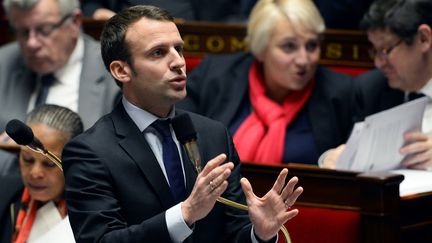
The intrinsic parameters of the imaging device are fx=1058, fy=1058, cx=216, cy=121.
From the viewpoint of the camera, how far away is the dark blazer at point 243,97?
9.21 feet

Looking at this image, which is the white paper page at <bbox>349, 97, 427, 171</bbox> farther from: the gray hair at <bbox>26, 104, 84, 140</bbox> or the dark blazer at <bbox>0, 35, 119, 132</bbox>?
the dark blazer at <bbox>0, 35, 119, 132</bbox>

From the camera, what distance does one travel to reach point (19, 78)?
312 cm

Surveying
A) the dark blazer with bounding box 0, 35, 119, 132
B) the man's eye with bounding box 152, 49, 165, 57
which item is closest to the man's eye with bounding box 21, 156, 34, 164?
the dark blazer with bounding box 0, 35, 119, 132

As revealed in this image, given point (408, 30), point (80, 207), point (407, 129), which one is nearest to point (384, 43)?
point (408, 30)

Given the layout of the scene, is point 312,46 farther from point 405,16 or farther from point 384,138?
point 384,138

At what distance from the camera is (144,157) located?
178 cm

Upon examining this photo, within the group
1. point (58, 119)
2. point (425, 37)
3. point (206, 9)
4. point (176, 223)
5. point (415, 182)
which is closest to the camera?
point (176, 223)

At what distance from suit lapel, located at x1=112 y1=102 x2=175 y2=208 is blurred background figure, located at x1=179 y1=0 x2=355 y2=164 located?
3.35 feet

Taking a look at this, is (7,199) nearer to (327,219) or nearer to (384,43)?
(327,219)

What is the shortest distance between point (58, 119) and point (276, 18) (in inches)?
28.6

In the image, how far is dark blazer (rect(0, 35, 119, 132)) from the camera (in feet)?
9.70

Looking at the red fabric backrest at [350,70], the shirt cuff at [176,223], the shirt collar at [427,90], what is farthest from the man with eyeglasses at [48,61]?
the shirt cuff at [176,223]

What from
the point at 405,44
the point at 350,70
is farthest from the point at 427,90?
the point at 350,70

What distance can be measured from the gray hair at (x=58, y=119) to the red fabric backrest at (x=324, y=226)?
641mm
